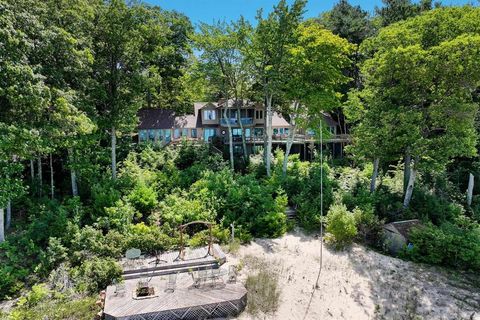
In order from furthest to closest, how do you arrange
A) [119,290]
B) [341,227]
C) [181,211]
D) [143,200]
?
[143,200] → [181,211] → [341,227] → [119,290]

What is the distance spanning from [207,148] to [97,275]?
1480cm

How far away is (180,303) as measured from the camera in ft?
36.5

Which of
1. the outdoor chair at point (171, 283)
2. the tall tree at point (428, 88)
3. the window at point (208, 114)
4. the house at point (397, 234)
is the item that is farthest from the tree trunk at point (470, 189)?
the window at point (208, 114)

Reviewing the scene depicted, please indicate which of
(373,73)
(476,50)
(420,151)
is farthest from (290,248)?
(476,50)

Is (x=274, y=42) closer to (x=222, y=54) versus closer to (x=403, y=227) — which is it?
(x=222, y=54)

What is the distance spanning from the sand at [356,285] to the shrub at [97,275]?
500 centimetres

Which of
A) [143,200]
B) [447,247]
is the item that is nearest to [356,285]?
[447,247]

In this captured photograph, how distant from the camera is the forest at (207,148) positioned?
14.2 meters

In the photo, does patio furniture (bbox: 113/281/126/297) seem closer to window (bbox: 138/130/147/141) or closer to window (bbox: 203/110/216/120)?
window (bbox: 138/130/147/141)

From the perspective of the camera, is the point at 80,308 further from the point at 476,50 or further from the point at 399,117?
the point at 476,50

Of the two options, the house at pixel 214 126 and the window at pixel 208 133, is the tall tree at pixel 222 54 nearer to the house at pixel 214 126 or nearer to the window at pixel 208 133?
the house at pixel 214 126

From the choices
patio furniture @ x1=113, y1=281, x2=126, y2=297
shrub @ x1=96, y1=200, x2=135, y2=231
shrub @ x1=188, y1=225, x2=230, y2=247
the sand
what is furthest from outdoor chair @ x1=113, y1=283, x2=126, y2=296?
the sand

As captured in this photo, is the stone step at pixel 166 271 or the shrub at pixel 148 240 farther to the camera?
the shrub at pixel 148 240

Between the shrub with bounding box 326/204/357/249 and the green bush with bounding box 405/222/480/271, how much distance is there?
117 inches
